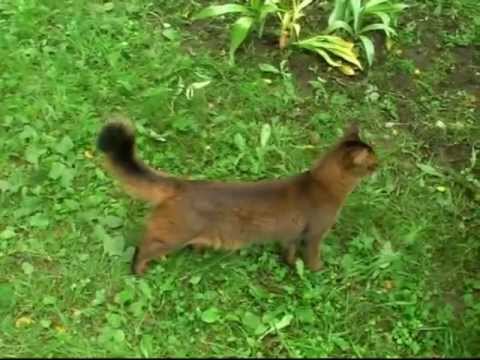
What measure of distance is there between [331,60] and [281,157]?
2.30ft

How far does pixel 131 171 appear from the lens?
10.0 feet

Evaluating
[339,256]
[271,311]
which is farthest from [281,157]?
[271,311]

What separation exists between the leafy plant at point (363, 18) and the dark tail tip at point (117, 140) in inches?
66.6

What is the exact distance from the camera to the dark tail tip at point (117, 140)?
2.91 meters

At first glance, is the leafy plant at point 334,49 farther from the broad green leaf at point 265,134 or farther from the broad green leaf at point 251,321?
the broad green leaf at point 251,321

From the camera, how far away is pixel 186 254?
3.38 metres

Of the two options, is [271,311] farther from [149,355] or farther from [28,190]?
[28,190]

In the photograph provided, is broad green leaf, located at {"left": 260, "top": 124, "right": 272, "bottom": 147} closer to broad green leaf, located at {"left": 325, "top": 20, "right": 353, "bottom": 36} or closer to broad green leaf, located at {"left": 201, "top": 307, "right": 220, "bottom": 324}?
broad green leaf, located at {"left": 325, "top": 20, "right": 353, "bottom": 36}

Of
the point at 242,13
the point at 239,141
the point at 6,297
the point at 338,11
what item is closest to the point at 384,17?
the point at 338,11

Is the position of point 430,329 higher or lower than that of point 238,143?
lower

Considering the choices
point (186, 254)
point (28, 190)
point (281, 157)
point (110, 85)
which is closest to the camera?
point (186, 254)

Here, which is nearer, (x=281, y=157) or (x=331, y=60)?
(x=281, y=157)

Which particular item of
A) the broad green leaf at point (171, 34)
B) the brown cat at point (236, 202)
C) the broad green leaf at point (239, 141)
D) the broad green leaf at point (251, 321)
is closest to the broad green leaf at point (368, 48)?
the broad green leaf at point (239, 141)

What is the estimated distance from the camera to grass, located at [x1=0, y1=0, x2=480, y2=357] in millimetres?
3160
